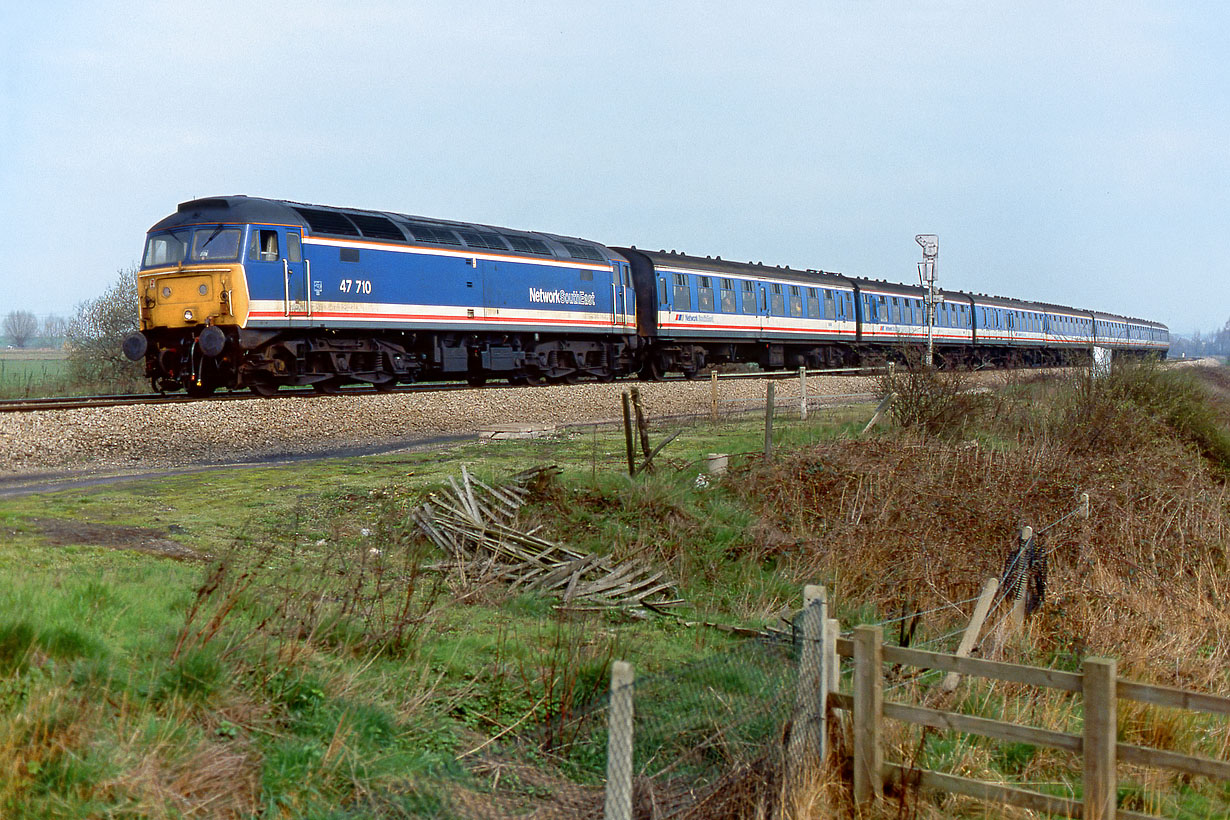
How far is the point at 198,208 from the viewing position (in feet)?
64.8

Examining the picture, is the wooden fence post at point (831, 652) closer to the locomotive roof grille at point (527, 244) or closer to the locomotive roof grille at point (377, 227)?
the locomotive roof grille at point (377, 227)

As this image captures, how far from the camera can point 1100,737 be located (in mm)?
5527

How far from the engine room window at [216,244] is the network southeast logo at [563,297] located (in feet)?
27.6

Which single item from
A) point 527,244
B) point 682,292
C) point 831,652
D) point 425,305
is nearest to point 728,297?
point 682,292

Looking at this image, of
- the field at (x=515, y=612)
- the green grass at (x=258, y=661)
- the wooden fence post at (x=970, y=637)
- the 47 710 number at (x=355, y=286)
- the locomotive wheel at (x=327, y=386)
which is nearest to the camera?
the green grass at (x=258, y=661)

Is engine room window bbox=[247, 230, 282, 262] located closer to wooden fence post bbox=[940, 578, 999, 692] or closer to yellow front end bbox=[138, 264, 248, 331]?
yellow front end bbox=[138, 264, 248, 331]

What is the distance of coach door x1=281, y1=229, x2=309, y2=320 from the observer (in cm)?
1966

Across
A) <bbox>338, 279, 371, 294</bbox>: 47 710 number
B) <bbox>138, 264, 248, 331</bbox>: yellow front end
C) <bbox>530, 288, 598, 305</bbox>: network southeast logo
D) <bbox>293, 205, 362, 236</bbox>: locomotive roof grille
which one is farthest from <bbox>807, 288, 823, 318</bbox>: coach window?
<bbox>138, 264, 248, 331</bbox>: yellow front end

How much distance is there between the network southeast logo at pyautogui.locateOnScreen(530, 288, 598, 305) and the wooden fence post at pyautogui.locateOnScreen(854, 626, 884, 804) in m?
20.6

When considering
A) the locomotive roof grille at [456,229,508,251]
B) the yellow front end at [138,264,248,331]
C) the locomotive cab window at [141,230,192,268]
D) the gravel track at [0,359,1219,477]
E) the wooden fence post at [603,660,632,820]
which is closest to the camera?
the wooden fence post at [603,660,632,820]

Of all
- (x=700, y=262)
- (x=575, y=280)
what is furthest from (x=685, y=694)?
(x=700, y=262)

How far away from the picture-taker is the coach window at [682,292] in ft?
103

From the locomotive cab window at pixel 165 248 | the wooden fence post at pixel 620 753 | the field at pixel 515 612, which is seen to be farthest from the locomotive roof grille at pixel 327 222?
Result: the wooden fence post at pixel 620 753

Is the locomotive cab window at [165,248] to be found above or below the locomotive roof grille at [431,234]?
below
